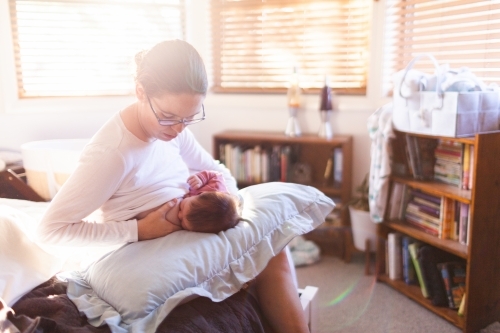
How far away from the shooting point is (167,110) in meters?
1.22

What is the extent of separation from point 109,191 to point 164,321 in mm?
403

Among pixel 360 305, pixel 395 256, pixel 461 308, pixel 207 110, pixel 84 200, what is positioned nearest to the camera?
pixel 84 200

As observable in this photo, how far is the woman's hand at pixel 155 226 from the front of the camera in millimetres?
1276

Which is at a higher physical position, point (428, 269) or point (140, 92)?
point (140, 92)

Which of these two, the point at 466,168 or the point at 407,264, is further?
the point at 407,264

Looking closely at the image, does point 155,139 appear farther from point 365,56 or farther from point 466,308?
point 365,56

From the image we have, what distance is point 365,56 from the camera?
2.80 meters

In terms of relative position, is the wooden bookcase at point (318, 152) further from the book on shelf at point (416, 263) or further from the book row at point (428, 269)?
the book on shelf at point (416, 263)

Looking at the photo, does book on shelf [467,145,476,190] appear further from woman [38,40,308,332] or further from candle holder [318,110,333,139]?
woman [38,40,308,332]

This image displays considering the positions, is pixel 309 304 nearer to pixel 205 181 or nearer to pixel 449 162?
pixel 205 181

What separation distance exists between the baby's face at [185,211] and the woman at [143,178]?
29 millimetres

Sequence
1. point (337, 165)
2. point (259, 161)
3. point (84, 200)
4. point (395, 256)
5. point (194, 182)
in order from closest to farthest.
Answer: point (84, 200), point (194, 182), point (395, 256), point (337, 165), point (259, 161)

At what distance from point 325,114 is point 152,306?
1989 millimetres

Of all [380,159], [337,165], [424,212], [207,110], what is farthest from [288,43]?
[424,212]
